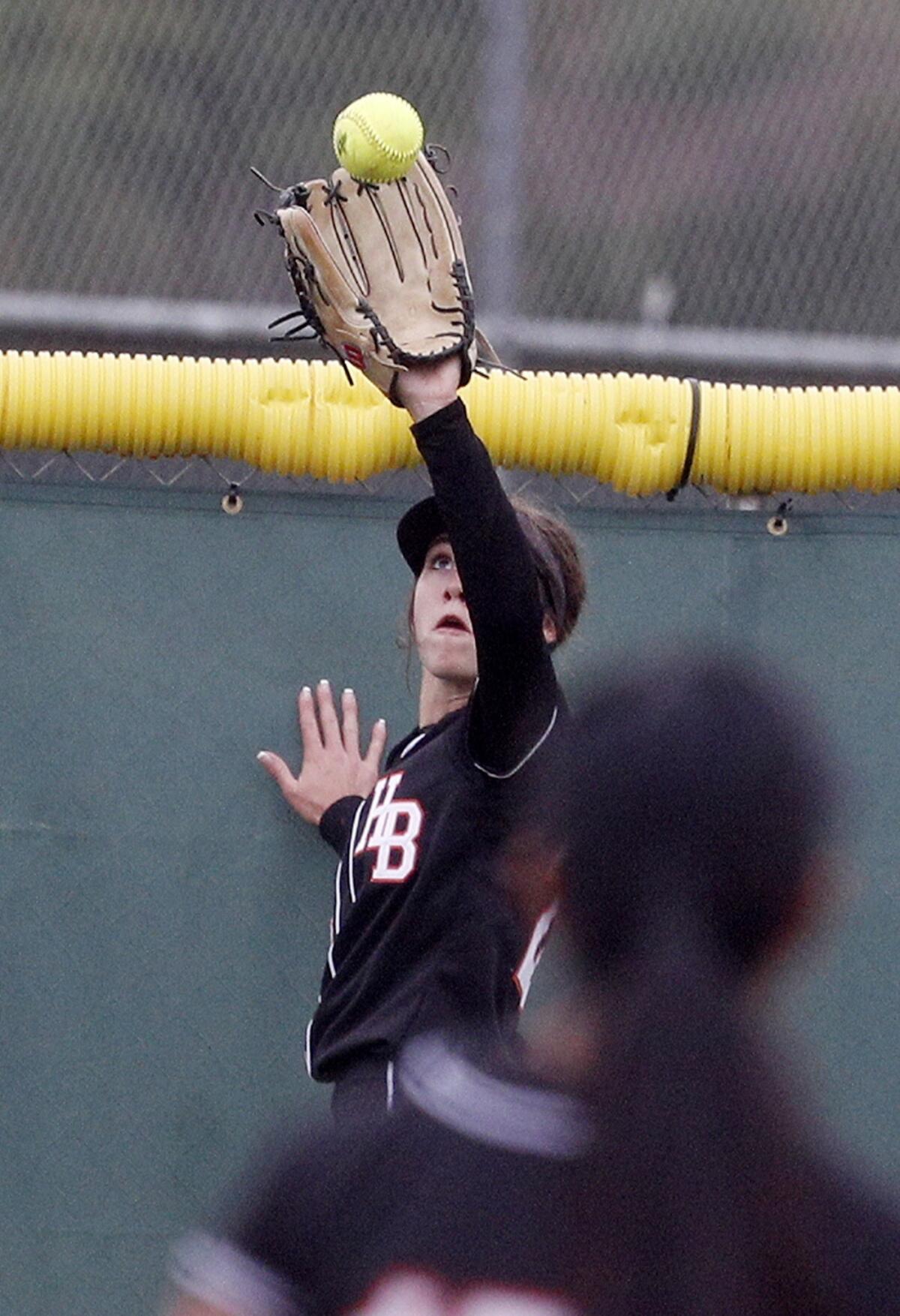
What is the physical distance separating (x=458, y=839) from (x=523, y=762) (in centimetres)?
15

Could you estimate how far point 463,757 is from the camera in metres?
2.78

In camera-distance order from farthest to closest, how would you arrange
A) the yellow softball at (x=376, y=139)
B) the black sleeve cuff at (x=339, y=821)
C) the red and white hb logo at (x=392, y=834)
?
the black sleeve cuff at (x=339, y=821)
the red and white hb logo at (x=392, y=834)
the yellow softball at (x=376, y=139)

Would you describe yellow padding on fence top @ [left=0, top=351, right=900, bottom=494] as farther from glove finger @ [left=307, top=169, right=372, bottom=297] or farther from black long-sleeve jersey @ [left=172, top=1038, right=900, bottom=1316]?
black long-sleeve jersey @ [left=172, top=1038, right=900, bottom=1316]

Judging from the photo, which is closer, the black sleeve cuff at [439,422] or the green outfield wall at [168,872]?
the black sleeve cuff at [439,422]

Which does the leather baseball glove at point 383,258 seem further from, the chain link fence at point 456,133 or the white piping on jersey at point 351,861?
the chain link fence at point 456,133

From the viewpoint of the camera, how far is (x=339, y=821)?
3475 mm

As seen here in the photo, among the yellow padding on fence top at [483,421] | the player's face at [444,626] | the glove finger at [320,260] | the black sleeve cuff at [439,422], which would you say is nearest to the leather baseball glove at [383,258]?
the glove finger at [320,260]

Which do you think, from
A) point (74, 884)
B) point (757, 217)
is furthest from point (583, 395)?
point (74, 884)

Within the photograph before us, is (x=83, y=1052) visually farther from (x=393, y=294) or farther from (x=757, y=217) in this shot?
(x=757, y=217)

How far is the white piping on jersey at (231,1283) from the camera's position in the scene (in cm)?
118

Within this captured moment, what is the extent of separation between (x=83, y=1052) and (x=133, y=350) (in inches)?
50.8

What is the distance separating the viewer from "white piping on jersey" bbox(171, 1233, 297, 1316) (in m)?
1.18

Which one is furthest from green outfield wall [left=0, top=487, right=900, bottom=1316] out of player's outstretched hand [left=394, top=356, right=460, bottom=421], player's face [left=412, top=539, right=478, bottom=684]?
player's outstretched hand [left=394, top=356, right=460, bottom=421]

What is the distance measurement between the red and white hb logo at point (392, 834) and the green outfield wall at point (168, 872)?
73 centimetres
